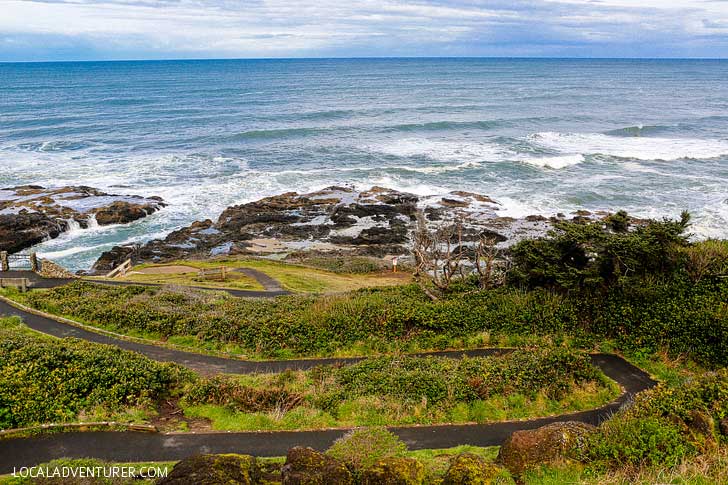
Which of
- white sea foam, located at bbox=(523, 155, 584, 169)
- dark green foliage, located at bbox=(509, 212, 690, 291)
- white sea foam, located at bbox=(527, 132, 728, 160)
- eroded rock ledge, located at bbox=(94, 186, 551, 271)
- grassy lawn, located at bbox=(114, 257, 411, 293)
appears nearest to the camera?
dark green foliage, located at bbox=(509, 212, 690, 291)

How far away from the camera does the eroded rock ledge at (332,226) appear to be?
36531 mm

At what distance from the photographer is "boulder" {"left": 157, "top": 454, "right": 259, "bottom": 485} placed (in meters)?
8.21

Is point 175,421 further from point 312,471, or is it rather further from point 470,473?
point 470,473

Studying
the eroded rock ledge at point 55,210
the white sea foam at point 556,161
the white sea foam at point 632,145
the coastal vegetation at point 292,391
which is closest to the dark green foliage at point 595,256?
the coastal vegetation at point 292,391

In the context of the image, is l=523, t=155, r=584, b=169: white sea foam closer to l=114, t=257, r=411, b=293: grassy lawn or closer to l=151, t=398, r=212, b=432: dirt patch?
l=114, t=257, r=411, b=293: grassy lawn

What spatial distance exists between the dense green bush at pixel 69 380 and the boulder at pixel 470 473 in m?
8.07

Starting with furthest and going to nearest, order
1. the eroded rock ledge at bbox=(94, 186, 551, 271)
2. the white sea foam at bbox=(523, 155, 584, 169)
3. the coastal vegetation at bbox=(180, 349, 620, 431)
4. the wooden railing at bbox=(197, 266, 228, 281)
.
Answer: the white sea foam at bbox=(523, 155, 584, 169) → the eroded rock ledge at bbox=(94, 186, 551, 271) → the wooden railing at bbox=(197, 266, 228, 281) → the coastal vegetation at bbox=(180, 349, 620, 431)

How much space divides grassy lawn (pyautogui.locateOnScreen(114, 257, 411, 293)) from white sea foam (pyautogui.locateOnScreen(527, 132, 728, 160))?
38.6 metres

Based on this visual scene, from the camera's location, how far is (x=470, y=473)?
8492mm

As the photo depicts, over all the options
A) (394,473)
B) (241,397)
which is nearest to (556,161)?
(241,397)

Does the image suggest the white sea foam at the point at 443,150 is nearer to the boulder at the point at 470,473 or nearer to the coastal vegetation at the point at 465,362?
the coastal vegetation at the point at 465,362

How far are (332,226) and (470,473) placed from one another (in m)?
32.8

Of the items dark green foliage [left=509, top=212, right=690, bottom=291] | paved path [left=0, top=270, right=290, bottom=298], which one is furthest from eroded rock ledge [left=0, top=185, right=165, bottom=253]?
dark green foliage [left=509, top=212, right=690, bottom=291]

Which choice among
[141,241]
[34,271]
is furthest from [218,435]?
[141,241]
